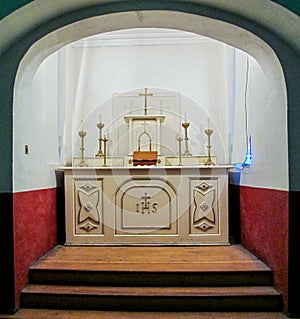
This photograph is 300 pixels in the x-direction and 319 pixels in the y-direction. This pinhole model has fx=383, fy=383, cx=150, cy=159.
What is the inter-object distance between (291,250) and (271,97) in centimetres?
132

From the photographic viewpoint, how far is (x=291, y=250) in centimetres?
297

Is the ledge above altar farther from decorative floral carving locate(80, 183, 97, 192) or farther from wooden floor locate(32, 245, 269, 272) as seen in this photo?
wooden floor locate(32, 245, 269, 272)

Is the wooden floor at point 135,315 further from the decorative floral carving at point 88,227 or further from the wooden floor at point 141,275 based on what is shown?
the decorative floral carving at point 88,227

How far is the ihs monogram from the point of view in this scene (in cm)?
445

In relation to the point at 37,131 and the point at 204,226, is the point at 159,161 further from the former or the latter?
the point at 37,131

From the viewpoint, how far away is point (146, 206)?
14.6 ft

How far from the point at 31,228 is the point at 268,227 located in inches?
86.1

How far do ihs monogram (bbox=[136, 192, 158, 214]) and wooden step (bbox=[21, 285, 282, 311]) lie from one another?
4.15 feet

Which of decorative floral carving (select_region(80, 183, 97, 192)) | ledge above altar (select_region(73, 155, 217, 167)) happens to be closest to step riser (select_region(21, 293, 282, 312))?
decorative floral carving (select_region(80, 183, 97, 192))

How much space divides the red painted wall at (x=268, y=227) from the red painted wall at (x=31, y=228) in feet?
7.10

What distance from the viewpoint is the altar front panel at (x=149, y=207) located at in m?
4.41

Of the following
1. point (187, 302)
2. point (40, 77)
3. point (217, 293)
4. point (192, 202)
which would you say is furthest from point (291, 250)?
point (40, 77)

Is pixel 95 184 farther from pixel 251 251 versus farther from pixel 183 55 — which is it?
pixel 183 55

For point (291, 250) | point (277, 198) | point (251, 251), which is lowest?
point (251, 251)
